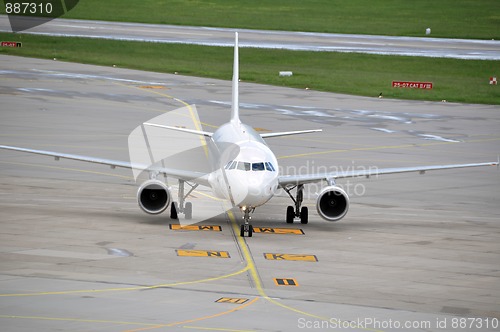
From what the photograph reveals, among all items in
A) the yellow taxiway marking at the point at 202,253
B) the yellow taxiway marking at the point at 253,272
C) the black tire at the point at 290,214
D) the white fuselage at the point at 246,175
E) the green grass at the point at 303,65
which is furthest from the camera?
the green grass at the point at 303,65

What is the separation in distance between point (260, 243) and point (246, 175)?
2422 millimetres

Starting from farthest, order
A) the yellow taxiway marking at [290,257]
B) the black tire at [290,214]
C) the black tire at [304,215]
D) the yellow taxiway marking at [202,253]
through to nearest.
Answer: the black tire at [304,215]
the black tire at [290,214]
the yellow taxiway marking at [202,253]
the yellow taxiway marking at [290,257]

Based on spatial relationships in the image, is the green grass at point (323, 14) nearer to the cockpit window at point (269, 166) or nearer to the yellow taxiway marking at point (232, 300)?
the cockpit window at point (269, 166)

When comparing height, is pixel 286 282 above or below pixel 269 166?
below

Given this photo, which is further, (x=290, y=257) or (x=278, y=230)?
(x=278, y=230)

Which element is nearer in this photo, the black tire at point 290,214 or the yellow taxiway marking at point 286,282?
the yellow taxiway marking at point 286,282

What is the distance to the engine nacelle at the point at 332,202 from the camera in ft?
129

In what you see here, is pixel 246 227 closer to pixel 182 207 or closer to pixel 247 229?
pixel 247 229

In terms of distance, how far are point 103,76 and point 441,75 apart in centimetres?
3169

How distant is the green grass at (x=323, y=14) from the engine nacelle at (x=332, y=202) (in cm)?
10093

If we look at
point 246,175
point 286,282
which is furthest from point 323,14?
point 286,282

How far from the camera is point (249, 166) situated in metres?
37.3

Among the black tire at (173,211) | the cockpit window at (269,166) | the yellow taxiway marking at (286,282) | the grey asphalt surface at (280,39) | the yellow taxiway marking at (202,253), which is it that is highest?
the grey asphalt surface at (280,39)

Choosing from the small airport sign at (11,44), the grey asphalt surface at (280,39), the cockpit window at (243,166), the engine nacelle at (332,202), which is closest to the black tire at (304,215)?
the engine nacelle at (332,202)
